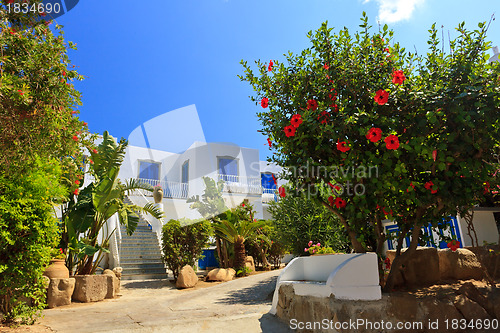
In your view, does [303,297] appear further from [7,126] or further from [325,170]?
[7,126]

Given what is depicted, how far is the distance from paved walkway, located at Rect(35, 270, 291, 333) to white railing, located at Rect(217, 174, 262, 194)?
12.0 meters

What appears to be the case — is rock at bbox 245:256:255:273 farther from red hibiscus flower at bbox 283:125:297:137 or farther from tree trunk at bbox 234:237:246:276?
red hibiscus flower at bbox 283:125:297:137

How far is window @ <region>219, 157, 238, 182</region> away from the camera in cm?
2427

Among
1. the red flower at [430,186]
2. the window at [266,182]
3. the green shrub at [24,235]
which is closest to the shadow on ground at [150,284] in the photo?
the green shrub at [24,235]

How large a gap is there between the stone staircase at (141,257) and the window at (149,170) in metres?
6.53

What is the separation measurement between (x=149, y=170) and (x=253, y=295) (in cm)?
1606

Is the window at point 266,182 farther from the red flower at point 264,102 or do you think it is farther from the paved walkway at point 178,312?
the red flower at point 264,102

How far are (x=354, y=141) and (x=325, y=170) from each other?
0.54m

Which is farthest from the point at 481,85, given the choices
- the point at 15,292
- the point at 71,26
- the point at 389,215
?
the point at 15,292

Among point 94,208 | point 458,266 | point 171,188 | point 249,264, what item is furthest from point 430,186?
point 171,188

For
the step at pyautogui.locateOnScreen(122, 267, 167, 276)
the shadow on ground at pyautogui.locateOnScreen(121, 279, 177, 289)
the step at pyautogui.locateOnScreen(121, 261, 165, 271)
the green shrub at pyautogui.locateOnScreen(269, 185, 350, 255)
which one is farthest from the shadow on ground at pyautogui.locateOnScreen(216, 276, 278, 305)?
the step at pyautogui.locateOnScreen(121, 261, 165, 271)

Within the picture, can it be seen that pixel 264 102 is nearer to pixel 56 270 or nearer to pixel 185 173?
pixel 56 270

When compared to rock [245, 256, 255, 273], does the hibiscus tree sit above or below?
above

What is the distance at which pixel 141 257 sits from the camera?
15.1 metres
